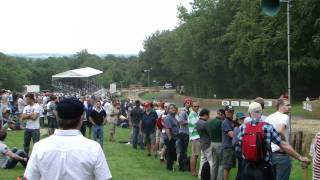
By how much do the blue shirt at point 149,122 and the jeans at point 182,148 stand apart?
12.1ft

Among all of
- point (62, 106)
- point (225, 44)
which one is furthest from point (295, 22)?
point (62, 106)

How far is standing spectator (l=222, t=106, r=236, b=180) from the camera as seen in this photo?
12.4 meters

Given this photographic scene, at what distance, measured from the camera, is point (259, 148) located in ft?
26.0

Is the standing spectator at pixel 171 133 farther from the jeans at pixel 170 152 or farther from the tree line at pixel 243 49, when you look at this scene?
the tree line at pixel 243 49

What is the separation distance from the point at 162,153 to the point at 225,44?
57.5m

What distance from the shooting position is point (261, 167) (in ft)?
26.5

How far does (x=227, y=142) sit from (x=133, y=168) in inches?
183

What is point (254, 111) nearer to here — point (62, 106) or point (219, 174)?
point (62, 106)

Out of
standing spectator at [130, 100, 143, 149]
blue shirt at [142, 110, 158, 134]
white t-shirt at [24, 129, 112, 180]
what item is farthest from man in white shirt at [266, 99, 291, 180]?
standing spectator at [130, 100, 143, 149]

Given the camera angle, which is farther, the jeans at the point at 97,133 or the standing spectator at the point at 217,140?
the jeans at the point at 97,133

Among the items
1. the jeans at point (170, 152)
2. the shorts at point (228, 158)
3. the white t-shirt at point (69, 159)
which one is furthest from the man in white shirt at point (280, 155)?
the jeans at point (170, 152)

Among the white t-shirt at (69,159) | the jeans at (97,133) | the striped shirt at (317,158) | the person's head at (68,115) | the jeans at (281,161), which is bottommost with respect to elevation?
the jeans at (97,133)

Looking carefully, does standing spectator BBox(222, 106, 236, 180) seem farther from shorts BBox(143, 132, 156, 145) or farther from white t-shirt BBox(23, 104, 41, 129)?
shorts BBox(143, 132, 156, 145)

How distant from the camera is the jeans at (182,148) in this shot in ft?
52.4
